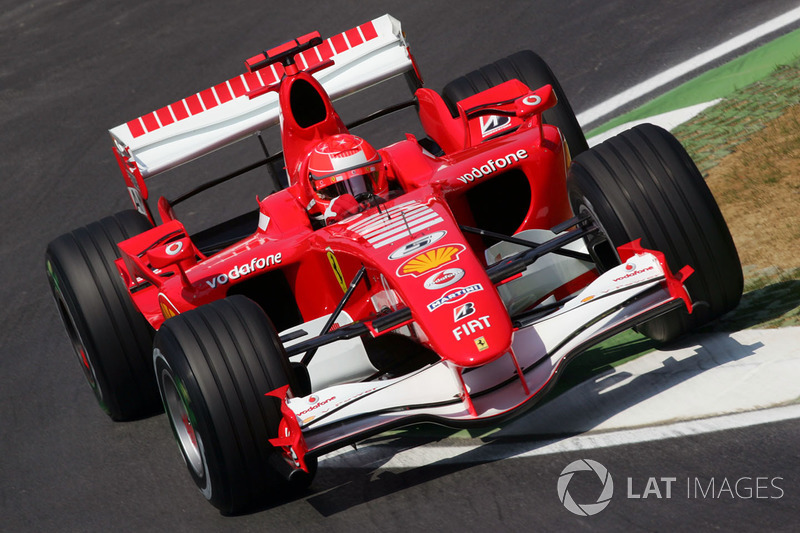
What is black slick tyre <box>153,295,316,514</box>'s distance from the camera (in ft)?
17.7

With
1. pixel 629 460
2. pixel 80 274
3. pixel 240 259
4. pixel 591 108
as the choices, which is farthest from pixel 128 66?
pixel 629 460

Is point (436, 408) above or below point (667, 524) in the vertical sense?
above

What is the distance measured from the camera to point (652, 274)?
5496 mm

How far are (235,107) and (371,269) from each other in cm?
283

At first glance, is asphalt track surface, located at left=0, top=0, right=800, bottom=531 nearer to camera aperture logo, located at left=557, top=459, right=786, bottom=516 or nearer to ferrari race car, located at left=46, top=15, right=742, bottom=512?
camera aperture logo, located at left=557, top=459, right=786, bottom=516

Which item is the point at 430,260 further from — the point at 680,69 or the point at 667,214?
the point at 680,69

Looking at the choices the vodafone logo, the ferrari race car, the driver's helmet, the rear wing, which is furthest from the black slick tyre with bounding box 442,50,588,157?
the vodafone logo

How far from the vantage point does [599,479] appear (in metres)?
5.05

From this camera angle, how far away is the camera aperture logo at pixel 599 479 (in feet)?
15.9

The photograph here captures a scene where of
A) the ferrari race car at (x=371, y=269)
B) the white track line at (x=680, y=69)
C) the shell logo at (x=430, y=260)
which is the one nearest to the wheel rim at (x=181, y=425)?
the ferrari race car at (x=371, y=269)

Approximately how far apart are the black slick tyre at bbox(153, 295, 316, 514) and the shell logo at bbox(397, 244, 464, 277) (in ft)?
2.48

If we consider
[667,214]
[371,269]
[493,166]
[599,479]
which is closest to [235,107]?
[493,166]

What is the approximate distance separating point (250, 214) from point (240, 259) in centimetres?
201

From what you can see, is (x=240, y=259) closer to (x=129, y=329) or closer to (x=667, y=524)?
(x=129, y=329)
